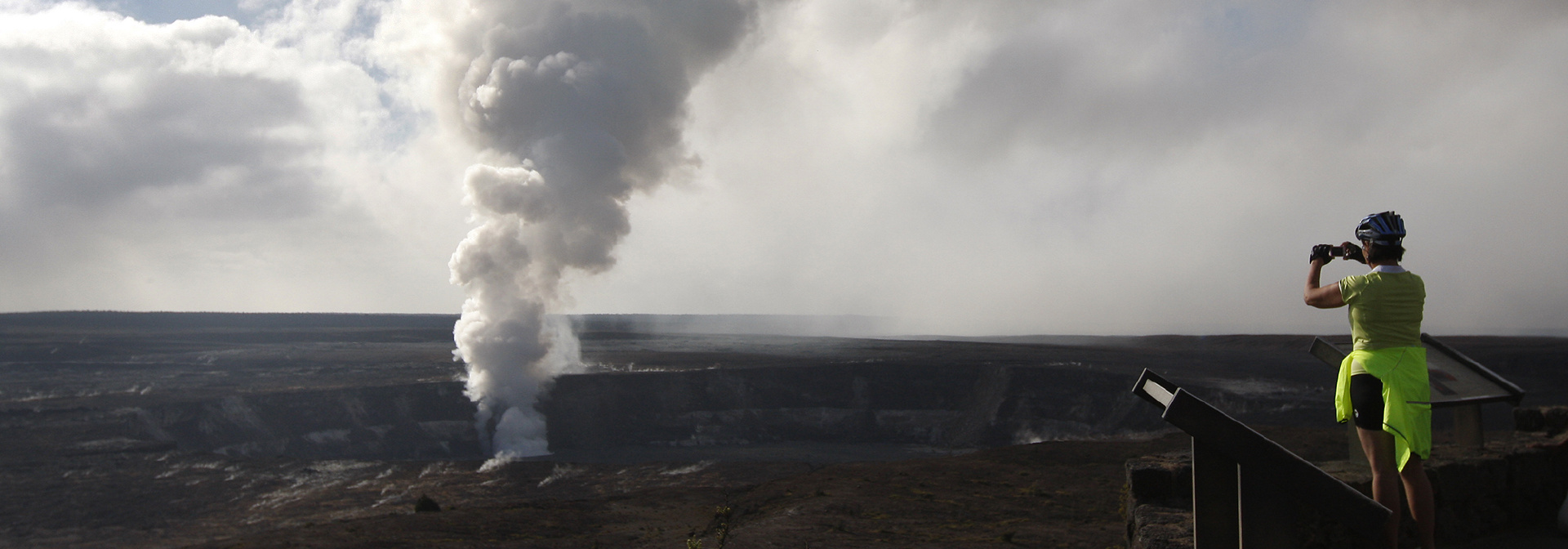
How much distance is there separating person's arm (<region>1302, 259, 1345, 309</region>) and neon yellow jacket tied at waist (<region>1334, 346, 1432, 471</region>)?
30 cm

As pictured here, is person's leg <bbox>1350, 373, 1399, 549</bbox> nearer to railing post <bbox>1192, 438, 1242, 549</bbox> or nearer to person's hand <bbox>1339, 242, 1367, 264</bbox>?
person's hand <bbox>1339, 242, 1367, 264</bbox>

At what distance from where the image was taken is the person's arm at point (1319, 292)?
403cm

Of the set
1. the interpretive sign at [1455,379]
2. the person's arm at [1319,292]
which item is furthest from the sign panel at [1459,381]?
the person's arm at [1319,292]

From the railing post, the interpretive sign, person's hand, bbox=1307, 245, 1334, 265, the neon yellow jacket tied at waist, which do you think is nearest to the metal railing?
the railing post

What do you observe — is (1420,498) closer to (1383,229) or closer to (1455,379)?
(1383,229)

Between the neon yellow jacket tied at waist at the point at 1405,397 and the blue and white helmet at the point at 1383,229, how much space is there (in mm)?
520

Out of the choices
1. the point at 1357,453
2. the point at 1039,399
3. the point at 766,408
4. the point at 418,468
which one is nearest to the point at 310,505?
the point at 418,468

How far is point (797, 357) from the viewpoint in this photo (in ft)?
190

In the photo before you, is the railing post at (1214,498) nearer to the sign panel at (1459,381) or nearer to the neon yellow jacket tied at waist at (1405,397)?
the neon yellow jacket tied at waist at (1405,397)

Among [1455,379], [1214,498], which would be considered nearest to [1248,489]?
[1214,498]

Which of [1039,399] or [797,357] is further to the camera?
[797,357]

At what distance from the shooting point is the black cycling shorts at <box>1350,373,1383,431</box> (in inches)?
152

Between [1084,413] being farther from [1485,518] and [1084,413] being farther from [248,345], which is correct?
[248,345]

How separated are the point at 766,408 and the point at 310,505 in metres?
21.2
